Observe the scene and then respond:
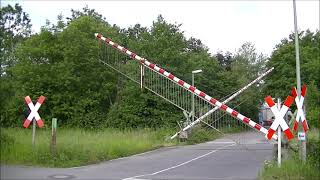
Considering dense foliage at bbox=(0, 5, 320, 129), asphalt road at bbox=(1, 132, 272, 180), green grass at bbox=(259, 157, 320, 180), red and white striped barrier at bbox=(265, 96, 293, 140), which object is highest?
dense foliage at bbox=(0, 5, 320, 129)

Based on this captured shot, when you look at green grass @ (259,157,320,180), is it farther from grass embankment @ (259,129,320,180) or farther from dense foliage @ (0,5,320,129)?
dense foliage @ (0,5,320,129)

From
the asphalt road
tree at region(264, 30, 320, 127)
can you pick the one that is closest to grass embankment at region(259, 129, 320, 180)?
the asphalt road

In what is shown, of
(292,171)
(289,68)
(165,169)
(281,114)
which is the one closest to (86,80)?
(165,169)

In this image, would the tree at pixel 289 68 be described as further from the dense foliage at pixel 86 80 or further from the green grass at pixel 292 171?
the green grass at pixel 292 171

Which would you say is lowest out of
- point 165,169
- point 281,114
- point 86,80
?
point 165,169

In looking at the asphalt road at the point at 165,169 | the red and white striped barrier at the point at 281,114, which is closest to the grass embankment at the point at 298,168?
the red and white striped barrier at the point at 281,114

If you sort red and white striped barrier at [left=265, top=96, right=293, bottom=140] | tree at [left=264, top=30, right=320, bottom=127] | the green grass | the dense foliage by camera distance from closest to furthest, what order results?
the green grass → red and white striped barrier at [left=265, top=96, right=293, bottom=140] → the dense foliage → tree at [left=264, top=30, right=320, bottom=127]

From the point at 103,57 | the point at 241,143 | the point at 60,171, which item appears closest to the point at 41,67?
the point at 103,57

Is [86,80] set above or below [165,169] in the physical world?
above

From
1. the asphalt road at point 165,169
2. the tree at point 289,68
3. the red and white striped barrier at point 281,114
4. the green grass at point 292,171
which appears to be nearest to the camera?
the green grass at point 292,171

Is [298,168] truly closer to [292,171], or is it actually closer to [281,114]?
[292,171]

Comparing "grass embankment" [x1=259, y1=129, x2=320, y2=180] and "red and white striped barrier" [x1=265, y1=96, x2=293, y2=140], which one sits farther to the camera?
"red and white striped barrier" [x1=265, y1=96, x2=293, y2=140]

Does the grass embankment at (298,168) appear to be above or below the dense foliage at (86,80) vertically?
below

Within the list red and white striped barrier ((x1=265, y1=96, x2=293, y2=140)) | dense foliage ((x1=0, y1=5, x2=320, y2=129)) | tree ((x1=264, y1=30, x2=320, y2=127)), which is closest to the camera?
red and white striped barrier ((x1=265, y1=96, x2=293, y2=140))
